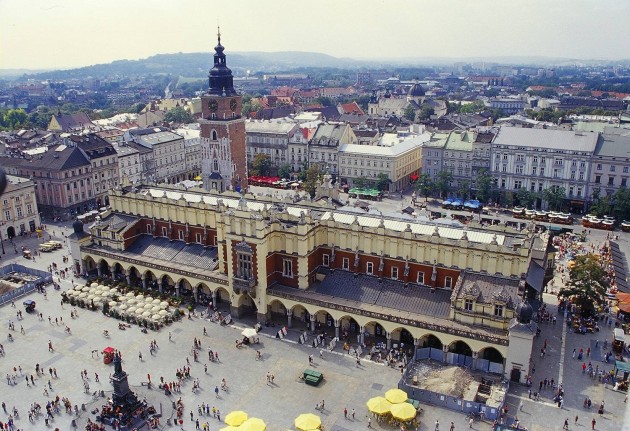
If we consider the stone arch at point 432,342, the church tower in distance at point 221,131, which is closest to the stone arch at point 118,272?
the church tower in distance at point 221,131

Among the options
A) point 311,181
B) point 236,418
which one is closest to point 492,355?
point 236,418

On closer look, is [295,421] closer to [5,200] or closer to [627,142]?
[5,200]

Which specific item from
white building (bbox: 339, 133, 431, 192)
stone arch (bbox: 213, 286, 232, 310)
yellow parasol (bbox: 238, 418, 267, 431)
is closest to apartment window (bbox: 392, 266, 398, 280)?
stone arch (bbox: 213, 286, 232, 310)

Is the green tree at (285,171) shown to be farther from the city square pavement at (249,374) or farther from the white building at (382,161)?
the city square pavement at (249,374)

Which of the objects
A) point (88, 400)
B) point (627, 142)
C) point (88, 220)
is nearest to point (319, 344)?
point (88, 400)

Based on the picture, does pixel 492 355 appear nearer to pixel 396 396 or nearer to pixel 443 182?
pixel 396 396
